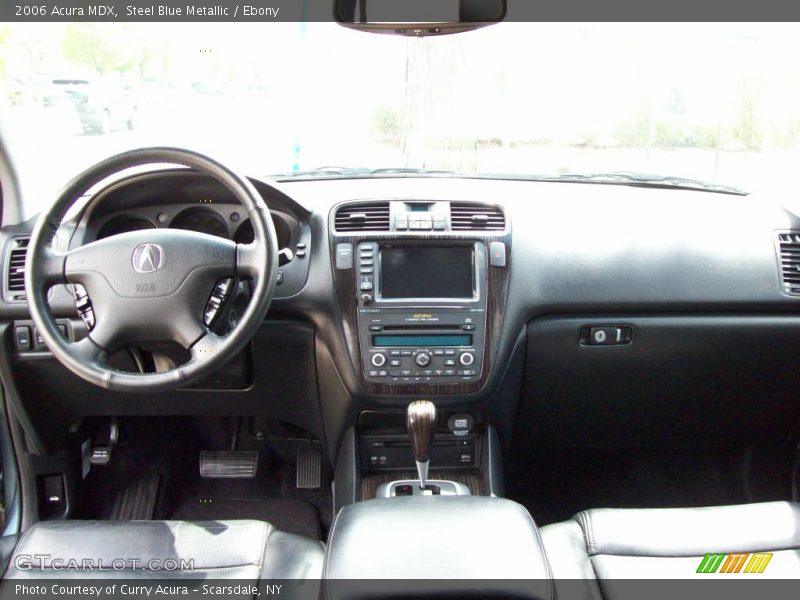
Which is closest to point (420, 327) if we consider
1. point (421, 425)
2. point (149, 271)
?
point (421, 425)

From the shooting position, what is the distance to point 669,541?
5.53ft

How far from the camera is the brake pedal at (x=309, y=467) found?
2846 mm

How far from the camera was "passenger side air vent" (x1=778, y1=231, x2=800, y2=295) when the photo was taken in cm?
243

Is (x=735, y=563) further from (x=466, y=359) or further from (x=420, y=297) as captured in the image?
(x=420, y=297)

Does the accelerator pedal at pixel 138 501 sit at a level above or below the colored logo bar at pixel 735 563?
below

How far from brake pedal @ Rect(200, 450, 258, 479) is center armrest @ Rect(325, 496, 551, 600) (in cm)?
137

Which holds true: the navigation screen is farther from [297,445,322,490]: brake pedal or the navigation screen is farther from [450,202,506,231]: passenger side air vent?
[297,445,322,490]: brake pedal

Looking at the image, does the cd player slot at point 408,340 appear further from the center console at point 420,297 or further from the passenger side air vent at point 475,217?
the passenger side air vent at point 475,217

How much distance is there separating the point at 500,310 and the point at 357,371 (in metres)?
0.50

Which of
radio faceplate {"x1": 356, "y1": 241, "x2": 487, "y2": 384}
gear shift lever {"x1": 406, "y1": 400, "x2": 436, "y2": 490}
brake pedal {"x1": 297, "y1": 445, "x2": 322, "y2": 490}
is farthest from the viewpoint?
brake pedal {"x1": 297, "y1": 445, "x2": 322, "y2": 490}

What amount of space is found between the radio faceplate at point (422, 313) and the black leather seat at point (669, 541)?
648mm

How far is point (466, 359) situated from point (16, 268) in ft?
4.80

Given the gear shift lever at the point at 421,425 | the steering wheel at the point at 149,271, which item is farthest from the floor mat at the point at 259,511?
the steering wheel at the point at 149,271

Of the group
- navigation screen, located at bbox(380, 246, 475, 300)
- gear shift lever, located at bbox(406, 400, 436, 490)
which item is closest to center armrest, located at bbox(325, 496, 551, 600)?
gear shift lever, located at bbox(406, 400, 436, 490)
